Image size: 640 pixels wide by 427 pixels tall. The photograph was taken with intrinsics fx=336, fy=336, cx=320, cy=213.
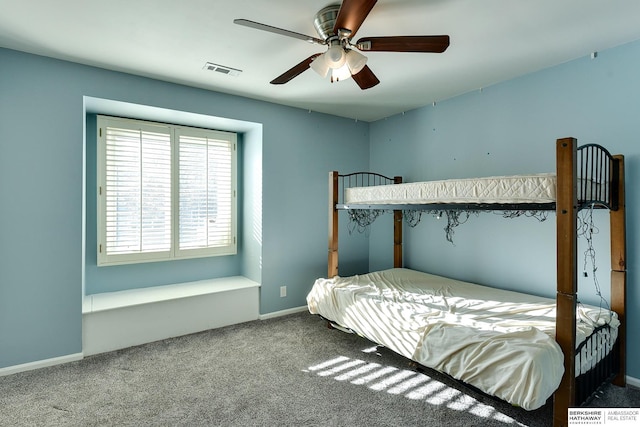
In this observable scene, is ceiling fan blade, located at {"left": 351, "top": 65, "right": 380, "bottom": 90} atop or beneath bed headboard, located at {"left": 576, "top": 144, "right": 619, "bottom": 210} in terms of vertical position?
atop

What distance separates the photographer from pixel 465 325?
6.86 feet

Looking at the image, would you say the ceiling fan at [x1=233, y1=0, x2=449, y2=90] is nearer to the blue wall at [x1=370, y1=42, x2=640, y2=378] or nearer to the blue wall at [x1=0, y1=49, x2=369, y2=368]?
the blue wall at [x1=370, y1=42, x2=640, y2=378]

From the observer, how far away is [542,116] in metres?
2.78

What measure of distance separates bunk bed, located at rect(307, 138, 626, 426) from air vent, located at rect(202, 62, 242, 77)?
1492 millimetres

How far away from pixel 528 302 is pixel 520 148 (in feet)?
4.28

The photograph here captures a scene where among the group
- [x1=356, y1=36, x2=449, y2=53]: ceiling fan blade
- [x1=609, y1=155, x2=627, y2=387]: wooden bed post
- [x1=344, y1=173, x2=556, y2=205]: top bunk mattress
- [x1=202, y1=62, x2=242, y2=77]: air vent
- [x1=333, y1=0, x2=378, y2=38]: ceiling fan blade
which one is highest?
[x1=202, y1=62, x2=242, y2=77]: air vent

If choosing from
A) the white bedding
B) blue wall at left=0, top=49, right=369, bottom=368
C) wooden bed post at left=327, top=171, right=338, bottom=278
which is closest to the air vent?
blue wall at left=0, top=49, right=369, bottom=368

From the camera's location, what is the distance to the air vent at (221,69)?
2.70 metres

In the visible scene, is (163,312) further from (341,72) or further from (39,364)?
(341,72)

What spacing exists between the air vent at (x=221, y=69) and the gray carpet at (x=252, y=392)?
237cm

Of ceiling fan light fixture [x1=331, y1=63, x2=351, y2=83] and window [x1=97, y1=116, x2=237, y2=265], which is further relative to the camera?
window [x1=97, y1=116, x2=237, y2=265]

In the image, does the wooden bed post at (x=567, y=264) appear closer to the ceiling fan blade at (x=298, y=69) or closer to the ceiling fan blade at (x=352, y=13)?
the ceiling fan blade at (x=352, y=13)

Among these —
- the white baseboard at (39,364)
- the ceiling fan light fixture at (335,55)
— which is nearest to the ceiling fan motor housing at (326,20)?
the ceiling fan light fixture at (335,55)

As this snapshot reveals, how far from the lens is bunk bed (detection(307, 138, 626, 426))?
68.0 inches
